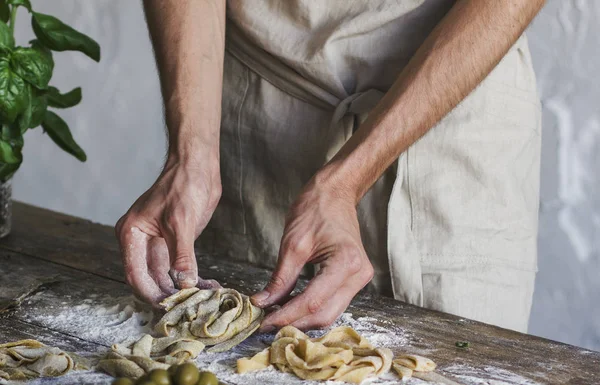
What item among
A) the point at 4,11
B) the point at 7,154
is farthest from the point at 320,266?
the point at 4,11

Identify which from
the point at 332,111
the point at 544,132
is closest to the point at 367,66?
the point at 332,111

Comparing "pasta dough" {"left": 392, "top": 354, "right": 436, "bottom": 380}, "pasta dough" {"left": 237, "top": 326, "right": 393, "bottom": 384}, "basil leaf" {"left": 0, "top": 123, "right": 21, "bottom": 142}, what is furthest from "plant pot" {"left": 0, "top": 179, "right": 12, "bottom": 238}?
"pasta dough" {"left": 392, "top": 354, "right": 436, "bottom": 380}

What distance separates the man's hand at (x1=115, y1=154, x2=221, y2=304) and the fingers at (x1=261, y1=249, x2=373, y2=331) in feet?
0.57

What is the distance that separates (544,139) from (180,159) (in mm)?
A: 1601

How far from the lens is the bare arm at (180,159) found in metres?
1.46

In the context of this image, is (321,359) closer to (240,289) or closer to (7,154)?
(240,289)

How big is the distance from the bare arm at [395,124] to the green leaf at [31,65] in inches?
27.1

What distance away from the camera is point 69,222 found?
204cm

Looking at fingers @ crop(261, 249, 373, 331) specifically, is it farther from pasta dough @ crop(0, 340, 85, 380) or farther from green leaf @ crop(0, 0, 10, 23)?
green leaf @ crop(0, 0, 10, 23)

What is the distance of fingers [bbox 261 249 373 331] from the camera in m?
1.34

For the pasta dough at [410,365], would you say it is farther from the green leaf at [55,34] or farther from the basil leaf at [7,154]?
the green leaf at [55,34]

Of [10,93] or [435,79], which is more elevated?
[435,79]

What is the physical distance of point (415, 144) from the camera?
1719mm

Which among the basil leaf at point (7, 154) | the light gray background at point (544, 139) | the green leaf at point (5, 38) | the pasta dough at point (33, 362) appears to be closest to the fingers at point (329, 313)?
the pasta dough at point (33, 362)
